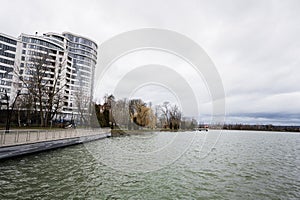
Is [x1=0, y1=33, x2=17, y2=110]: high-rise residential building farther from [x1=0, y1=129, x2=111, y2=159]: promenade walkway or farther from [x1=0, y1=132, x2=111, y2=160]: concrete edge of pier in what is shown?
[x1=0, y1=129, x2=111, y2=159]: promenade walkway

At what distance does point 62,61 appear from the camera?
5125 centimetres

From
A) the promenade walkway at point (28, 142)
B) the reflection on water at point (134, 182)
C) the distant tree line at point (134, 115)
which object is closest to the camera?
the reflection on water at point (134, 182)

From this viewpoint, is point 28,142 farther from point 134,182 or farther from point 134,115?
point 134,115

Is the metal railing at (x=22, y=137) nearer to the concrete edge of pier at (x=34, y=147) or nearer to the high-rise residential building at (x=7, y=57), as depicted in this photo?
the concrete edge of pier at (x=34, y=147)

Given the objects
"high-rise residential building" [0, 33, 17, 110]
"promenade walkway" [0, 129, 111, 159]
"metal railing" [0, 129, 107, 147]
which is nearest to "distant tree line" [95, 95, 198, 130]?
"promenade walkway" [0, 129, 111, 159]

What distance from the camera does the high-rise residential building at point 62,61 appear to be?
5019 cm

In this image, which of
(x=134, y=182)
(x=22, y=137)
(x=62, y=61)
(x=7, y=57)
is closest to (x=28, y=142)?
(x=22, y=137)

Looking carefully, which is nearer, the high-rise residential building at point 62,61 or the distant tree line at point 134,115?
the distant tree line at point 134,115

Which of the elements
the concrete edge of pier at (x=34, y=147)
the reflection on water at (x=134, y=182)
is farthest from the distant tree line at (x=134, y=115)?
the reflection on water at (x=134, y=182)

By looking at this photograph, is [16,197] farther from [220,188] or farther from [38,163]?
[220,188]

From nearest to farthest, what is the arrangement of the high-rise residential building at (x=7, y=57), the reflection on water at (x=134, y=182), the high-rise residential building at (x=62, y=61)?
the reflection on water at (x=134, y=182), the high-rise residential building at (x=62, y=61), the high-rise residential building at (x=7, y=57)

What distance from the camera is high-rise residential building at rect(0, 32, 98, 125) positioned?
165 feet

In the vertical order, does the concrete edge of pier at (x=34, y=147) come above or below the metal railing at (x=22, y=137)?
below

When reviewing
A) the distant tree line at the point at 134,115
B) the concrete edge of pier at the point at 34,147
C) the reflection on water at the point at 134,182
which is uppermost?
the distant tree line at the point at 134,115
